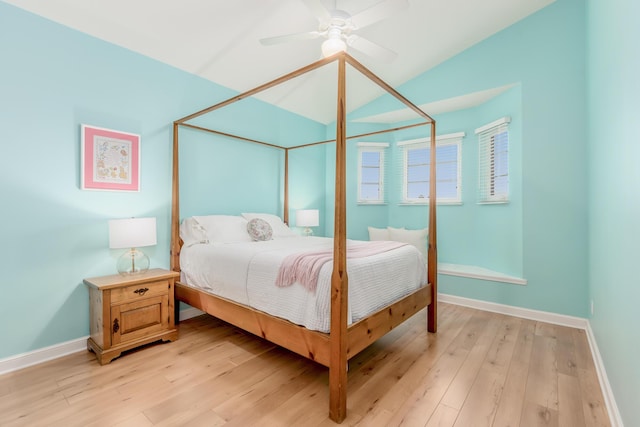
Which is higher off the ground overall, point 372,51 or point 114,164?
point 372,51

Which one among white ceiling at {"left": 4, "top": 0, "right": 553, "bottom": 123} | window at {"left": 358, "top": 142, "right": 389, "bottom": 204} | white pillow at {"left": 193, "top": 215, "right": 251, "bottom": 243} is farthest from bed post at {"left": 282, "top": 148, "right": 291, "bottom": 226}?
window at {"left": 358, "top": 142, "right": 389, "bottom": 204}

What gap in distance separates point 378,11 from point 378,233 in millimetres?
2916

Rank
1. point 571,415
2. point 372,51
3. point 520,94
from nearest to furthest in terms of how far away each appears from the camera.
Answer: point 571,415, point 372,51, point 520,94

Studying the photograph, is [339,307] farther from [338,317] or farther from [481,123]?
[481,123]

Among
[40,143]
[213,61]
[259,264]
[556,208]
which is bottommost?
[259,264]

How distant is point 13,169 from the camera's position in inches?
82.4

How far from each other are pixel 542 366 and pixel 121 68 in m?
4.22

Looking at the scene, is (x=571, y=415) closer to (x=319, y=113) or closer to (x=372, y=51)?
(x=372, y=51)

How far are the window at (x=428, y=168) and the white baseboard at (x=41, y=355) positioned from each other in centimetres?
417

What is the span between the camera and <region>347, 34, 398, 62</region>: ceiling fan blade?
230 cm

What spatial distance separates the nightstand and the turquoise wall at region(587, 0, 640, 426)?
116 inches

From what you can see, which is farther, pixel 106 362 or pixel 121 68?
pixel 121 68

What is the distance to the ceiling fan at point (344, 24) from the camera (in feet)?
6.47

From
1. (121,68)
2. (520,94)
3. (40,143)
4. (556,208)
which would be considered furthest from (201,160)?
(556,208)
